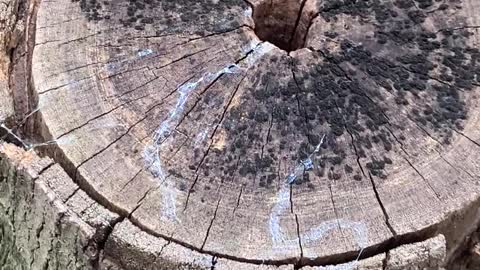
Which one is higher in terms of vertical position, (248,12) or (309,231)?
(248,12)

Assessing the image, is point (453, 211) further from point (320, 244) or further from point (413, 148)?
point (320, 244)

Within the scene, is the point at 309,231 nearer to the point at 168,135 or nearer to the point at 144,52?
the point at 168,135

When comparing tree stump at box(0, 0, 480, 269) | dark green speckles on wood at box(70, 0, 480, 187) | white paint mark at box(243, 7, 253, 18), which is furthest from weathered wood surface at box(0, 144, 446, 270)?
white paint mark at box(243, 7, 253, 18)

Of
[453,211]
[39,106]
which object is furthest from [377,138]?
[39,106]

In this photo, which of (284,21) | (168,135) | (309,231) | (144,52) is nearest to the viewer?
(309,231)

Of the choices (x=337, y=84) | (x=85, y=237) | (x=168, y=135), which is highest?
(x=337, y=84)

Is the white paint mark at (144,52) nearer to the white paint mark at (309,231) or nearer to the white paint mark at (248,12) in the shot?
the white paint mark at (248,12)

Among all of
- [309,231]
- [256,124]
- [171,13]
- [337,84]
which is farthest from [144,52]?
[309,231]

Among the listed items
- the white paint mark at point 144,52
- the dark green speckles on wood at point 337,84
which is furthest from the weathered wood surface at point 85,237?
the white paint mark at point 144,52

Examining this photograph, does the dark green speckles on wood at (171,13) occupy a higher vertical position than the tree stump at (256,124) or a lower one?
higher
